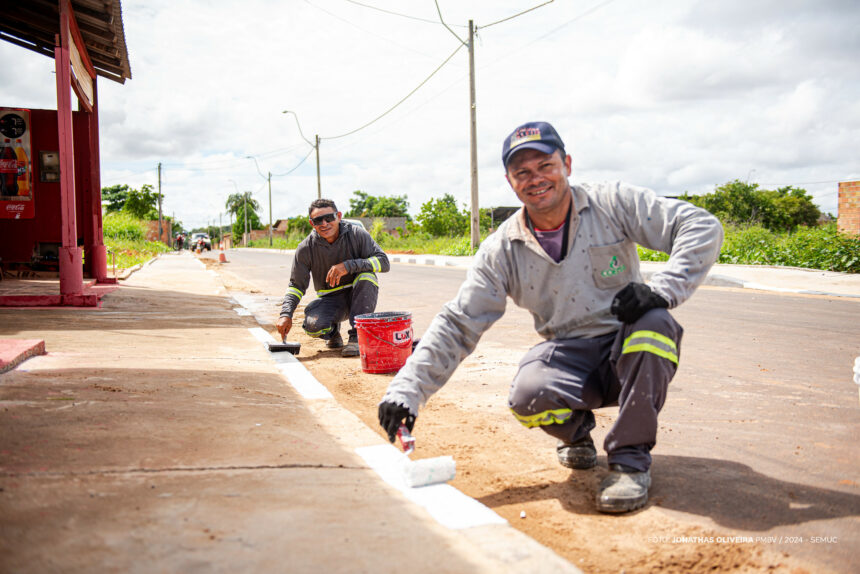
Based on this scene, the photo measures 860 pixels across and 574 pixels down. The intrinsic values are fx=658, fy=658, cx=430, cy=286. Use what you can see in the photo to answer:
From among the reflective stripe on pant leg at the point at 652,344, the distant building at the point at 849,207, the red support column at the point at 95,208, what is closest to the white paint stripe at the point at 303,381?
the reflective stripe on pant leg at the point at 652,344

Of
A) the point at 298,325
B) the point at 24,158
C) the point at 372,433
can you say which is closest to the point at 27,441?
the point at 372,433

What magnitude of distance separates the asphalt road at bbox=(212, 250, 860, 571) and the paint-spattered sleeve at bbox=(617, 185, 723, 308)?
2.76 feet

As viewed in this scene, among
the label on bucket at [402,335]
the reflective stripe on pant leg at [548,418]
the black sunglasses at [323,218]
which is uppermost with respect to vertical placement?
the black sunglasses at [323,218]

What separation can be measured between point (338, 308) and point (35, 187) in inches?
352

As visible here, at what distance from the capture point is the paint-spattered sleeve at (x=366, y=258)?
6.12 m

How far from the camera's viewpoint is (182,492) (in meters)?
2.38

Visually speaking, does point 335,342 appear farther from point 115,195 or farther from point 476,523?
point 115,195

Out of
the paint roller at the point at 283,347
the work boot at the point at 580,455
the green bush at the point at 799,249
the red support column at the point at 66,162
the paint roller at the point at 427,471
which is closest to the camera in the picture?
the paint roller at the point at 427,471

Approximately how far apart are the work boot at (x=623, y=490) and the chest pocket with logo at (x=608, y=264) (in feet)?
2.62

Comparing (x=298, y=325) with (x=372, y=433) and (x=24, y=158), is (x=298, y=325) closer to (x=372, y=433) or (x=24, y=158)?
(x=372, y=433)

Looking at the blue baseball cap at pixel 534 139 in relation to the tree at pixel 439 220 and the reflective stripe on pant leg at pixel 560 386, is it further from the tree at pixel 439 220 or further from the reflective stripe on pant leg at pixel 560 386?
the tree at pixel 439 220

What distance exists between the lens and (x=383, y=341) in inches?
207

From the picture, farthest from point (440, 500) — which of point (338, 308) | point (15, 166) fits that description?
point (15, 166)

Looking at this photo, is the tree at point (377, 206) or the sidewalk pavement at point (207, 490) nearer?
the sidewalk pavement at point (207, 490)
